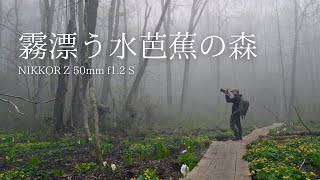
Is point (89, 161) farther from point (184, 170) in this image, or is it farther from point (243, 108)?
point (243, 108)

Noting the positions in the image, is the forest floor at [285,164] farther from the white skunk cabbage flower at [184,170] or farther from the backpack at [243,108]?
the backpack at [243,108]

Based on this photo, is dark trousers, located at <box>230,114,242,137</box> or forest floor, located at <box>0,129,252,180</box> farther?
dark trousers, located at <box>230,114,242,137</box>

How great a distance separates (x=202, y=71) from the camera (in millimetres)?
54906

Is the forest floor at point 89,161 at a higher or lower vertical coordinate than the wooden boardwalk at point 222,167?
lower

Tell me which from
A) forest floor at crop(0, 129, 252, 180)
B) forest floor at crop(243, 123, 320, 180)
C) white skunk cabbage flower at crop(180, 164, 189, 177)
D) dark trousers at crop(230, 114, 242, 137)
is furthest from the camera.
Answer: dark trousers at crop(230, 114, 242, 137)

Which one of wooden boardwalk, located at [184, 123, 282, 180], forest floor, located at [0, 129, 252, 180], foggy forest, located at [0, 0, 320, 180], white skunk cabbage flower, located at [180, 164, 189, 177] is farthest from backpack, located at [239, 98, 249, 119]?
white skunk cabbage flower, located at [180, 164, 189, 177]

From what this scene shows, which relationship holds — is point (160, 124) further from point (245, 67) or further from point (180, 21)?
point (180, 21)

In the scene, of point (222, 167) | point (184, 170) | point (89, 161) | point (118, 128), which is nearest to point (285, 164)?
point (222, 167)

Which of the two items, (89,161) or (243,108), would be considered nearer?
(89,161)

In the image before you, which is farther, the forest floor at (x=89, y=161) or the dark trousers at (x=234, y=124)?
the dark trousers at (x=234, y=124)

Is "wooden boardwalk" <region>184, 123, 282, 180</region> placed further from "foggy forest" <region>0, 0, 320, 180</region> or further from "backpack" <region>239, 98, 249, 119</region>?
"backpack" <region>239, 98, 249, 119</region>

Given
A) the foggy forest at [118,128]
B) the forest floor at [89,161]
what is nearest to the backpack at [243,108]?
the foggy forest at [118,128]

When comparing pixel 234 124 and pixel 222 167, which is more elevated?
pixel 234 124

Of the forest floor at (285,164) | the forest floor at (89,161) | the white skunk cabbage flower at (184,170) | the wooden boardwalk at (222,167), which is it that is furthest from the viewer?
the forest floor at (89,161)
